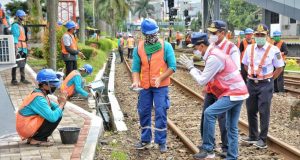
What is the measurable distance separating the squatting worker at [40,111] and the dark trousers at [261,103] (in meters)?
3.00

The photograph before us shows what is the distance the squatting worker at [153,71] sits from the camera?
7.54m

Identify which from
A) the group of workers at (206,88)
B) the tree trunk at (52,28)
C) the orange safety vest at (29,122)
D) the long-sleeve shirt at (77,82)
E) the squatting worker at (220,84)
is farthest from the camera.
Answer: the tree trunk at (52,28)

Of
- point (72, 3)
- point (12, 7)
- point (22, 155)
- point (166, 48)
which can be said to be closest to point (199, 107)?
point (166, 48)

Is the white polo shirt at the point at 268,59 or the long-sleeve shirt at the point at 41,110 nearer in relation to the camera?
the long-sleeve shirt at the point at 41,110

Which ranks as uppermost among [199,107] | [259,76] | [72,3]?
[72,3]

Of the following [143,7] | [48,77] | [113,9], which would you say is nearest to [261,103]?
[48,77]

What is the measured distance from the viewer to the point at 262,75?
26.3 feet

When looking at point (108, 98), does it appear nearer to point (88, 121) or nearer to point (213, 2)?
point (88, 121)

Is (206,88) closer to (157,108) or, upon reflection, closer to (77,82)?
(157,108)

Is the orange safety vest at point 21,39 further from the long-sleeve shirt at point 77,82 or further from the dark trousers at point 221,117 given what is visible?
the dark trousers at point 221,117

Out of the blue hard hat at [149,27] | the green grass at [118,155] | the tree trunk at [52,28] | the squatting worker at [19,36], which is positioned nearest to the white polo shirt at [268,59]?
the blue hard hat at [149,27]

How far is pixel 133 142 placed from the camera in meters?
8.98

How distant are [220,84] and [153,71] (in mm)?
1232

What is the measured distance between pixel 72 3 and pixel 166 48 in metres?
27.1
